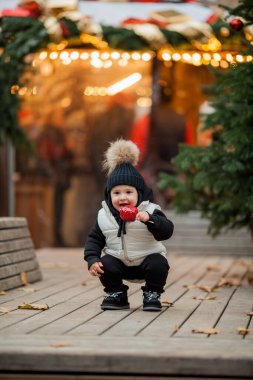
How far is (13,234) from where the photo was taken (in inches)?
313

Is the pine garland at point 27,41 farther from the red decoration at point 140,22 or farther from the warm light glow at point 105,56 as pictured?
the warm light glow at point 105,56

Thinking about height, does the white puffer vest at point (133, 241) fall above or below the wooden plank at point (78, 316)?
above

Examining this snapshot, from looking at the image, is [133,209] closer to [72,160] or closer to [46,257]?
[46,257]

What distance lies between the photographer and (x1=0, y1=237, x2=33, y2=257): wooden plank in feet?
24.8

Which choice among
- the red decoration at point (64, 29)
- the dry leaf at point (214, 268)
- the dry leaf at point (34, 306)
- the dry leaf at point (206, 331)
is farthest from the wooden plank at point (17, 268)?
the red decoration at point (64, 29)

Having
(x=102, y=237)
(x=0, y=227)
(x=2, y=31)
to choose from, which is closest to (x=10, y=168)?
(x=2, y=31)

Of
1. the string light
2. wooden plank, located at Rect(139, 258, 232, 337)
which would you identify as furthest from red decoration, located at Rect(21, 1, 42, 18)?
wooden plank, located at Rect(139, 258, 232, 337)

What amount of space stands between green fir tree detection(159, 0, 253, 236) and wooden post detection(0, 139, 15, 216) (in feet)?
14.5

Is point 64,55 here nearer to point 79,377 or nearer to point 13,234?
point 13,234

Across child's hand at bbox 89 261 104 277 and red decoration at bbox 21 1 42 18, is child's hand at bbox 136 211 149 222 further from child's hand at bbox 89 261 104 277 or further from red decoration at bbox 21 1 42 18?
red decoration at bbox 21 1 42 18

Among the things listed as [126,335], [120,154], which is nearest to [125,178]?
[120,154]

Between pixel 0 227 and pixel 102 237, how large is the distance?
5.03 feet

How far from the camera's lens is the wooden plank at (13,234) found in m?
7.64

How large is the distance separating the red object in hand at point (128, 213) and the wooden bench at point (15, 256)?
1835 millimetres
